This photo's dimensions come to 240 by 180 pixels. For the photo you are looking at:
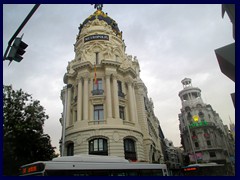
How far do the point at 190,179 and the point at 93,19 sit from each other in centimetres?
3441

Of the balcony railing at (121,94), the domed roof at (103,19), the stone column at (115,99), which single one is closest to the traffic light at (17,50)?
the stone column at (115,99)

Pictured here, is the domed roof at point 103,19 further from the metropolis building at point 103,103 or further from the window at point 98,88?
Result: the window at point 98,88

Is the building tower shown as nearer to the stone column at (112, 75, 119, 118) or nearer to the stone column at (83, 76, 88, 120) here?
the stone column at (112, 75, 119, 118)

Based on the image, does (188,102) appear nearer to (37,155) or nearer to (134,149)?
(134,149)

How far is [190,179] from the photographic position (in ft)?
19.8

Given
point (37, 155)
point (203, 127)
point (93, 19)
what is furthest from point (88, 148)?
point (203, 127)

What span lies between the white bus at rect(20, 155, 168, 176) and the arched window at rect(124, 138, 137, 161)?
9468 mm

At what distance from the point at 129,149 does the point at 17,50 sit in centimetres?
1911

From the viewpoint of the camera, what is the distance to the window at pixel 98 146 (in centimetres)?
2273

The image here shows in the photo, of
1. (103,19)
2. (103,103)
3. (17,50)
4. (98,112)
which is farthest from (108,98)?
(17,50)

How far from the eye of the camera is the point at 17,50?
7883mm

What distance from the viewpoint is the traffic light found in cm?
776

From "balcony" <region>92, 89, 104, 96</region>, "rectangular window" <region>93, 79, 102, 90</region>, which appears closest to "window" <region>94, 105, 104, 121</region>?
"balcony" <region>92, 89, 104, 96</region>

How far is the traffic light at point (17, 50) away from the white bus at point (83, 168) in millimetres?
5734
